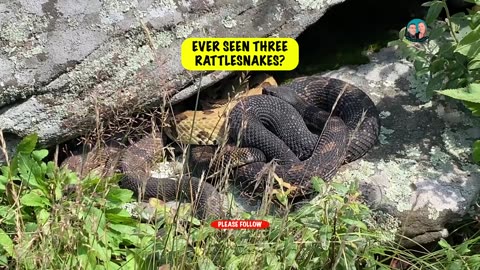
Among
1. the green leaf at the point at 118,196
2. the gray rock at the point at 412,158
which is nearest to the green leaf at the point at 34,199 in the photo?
the green leaf at the point at 118,196

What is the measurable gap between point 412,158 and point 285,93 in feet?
3.82

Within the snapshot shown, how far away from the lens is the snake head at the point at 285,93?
6102mm

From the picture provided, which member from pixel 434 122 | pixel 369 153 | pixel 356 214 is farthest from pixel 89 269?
pixel 434 122

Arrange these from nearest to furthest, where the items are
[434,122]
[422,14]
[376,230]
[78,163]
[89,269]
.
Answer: [89,269] < [376,230] < [78,163] < [434,122] < [422,14]

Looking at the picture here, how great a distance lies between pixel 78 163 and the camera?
5.52 meters

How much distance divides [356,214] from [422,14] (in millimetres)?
3113

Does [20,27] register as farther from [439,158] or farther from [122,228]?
[439,158]

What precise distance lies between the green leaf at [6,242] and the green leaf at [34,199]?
0.70ft

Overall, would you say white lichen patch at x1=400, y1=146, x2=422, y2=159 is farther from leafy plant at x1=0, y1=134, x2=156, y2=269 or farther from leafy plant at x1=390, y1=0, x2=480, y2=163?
leafy plant at x1=0, y1=134, x2=156, y2=269

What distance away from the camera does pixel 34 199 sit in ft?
14.7

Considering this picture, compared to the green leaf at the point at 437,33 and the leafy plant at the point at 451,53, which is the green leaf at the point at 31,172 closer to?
the leafy plant at the point at 451,53

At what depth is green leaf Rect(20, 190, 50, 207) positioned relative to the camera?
443 cm

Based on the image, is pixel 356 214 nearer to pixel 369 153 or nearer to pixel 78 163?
pixel 369 153

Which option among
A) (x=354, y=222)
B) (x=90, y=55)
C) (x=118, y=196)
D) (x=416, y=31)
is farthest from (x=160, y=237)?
(x=416, y=31)
